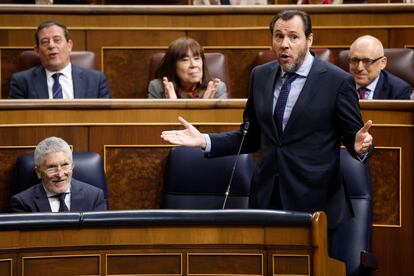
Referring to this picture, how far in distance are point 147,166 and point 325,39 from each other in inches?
35.4

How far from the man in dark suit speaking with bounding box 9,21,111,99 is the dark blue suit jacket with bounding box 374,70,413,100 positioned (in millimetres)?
719

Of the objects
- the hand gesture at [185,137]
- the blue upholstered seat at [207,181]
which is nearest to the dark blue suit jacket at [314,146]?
the hand gesture at [185,137]

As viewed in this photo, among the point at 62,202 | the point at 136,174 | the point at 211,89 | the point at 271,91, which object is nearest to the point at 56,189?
the point at 62,202

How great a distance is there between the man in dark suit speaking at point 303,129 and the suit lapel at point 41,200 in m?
0.36

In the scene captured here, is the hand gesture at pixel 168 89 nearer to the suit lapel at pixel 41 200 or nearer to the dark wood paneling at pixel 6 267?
the suit lapel at pixel 41 200

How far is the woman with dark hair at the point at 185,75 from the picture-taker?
2.45 m

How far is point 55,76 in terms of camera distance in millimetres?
2541

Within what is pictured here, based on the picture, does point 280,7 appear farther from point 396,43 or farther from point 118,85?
point 118,85

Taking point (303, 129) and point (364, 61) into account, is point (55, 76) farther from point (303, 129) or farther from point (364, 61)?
point (303, 129)

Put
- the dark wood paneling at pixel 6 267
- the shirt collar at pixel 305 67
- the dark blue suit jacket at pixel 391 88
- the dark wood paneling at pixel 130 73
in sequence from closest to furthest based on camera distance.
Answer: the dark wood paneling at pixel 6 267, the shirt collar at pixel 305 67, the dark blue suit jacket at pixel 391 88, the dark wood paneling at pixel 130 73

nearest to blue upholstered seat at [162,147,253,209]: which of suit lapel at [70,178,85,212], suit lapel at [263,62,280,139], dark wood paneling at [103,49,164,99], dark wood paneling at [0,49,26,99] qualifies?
suit lapel at [70,178,85,212]

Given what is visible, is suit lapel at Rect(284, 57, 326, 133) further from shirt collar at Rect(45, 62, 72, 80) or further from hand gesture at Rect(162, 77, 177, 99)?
shirt collar at Rect(45, 62, 72, 80)

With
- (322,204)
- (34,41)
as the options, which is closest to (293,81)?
(322,204)

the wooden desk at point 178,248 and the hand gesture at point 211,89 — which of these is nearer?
the wooden desk at point 178,248
